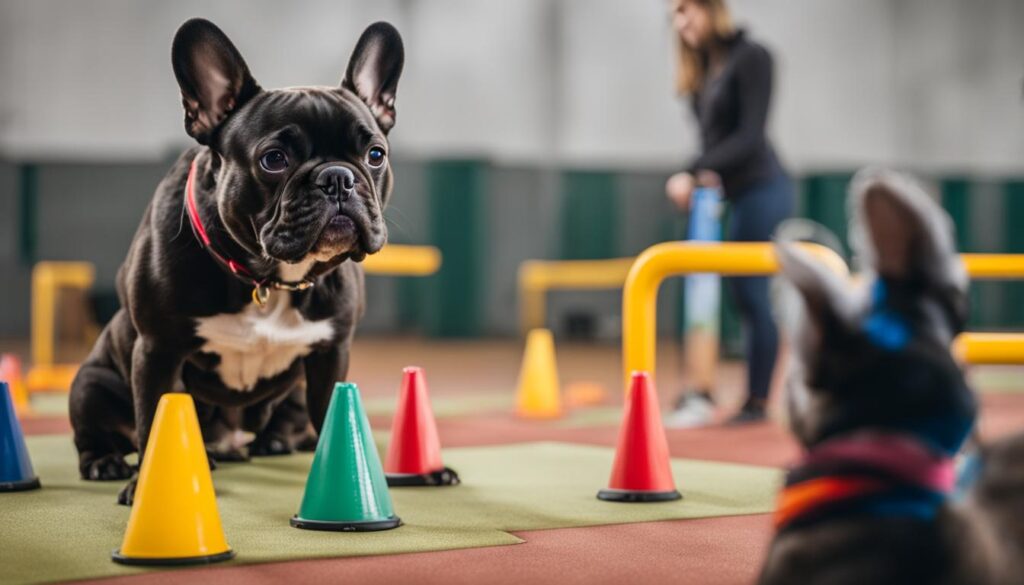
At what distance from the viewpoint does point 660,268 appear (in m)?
3.77

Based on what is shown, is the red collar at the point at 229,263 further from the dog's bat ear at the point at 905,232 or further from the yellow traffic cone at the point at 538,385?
the yellow traffic cone at the point at 538,385

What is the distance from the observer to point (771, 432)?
16.2 feet

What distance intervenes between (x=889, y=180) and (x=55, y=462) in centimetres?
310

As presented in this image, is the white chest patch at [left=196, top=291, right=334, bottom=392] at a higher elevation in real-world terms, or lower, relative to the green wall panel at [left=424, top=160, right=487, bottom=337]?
lower

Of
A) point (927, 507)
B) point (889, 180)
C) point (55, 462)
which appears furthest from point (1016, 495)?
point (55, 462)

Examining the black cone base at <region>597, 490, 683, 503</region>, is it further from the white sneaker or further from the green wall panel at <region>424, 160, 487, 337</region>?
the green wall panel at <region>424, 160, 487, 337</region>

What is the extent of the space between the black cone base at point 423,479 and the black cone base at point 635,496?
474 mm

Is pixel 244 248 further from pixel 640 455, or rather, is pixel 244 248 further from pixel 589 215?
pixel 589 215

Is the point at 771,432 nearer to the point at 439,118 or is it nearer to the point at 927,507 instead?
the point at 927,507

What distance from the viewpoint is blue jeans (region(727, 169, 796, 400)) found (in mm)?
5125

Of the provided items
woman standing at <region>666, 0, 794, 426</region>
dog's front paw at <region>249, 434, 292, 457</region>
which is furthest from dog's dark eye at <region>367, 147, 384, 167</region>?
woman standing at <region>666, 0, 794, 426</region>

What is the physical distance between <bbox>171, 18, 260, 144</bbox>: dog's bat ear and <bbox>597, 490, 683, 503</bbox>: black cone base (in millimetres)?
1387

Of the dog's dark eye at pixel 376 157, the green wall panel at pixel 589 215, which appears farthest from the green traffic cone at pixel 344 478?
the green wall panel at pixel 589 215

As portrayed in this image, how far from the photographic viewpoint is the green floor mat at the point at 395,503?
2336 mm
